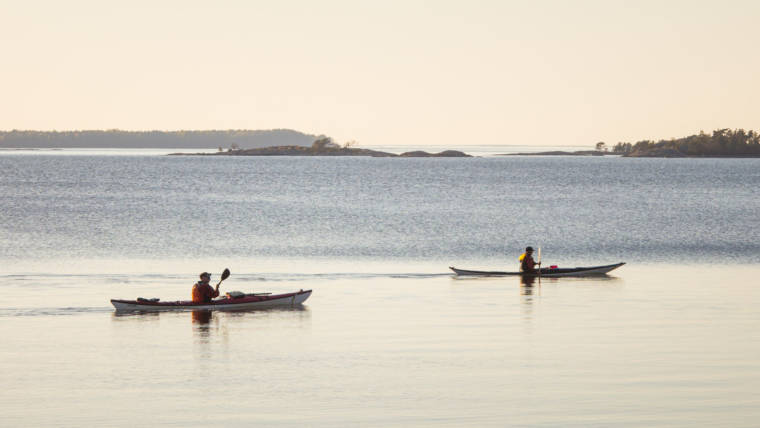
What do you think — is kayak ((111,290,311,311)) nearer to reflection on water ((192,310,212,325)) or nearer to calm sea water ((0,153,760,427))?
reflection on water ((192,310,212,325))

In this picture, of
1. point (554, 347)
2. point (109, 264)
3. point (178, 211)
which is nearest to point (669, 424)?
point (554, 347)

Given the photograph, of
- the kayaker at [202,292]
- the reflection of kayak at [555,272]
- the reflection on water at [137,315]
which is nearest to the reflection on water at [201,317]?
the kayaker at [202,292]

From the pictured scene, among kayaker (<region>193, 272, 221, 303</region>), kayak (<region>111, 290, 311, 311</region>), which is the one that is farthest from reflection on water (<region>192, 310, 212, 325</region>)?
kayaker (<region>193, 272, 221, 303</region>)

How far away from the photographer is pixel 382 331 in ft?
95.8

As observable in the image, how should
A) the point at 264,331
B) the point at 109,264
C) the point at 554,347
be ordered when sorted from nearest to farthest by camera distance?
1. the point at 554,347
2. the point at 264,331
3. the point at 109,264

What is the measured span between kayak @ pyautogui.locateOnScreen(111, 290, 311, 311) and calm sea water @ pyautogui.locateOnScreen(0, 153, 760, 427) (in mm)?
426

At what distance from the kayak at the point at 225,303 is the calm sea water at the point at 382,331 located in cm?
43

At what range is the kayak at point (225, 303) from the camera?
3338 centimetres

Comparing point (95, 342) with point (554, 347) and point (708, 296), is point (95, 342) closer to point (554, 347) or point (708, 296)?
point (554, 347)

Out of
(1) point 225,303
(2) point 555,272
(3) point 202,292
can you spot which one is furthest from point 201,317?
(2) point 555,272

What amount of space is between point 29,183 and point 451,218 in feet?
281

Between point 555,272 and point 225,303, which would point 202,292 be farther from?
point 555,272

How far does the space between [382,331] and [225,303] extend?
7.10 meters

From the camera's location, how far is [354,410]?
2023cm
